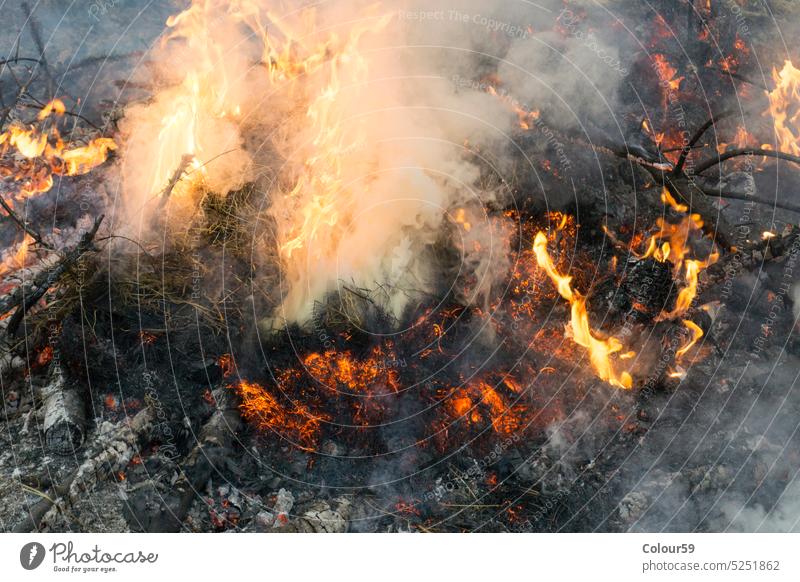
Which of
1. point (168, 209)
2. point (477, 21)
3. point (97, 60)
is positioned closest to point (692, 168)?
point (477, 21)

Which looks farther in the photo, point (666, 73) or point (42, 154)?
point (666, 73)

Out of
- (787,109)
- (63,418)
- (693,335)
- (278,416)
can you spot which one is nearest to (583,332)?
(693,335)

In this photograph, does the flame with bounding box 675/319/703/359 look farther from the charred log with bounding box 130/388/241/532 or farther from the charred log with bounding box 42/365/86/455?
the charred log with bounding box 42/365/86/455

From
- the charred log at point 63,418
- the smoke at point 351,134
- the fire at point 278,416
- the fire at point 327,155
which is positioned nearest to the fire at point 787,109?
the smoke at point 351,134

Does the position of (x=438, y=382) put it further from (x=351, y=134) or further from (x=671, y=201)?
(x=671, y=201)
